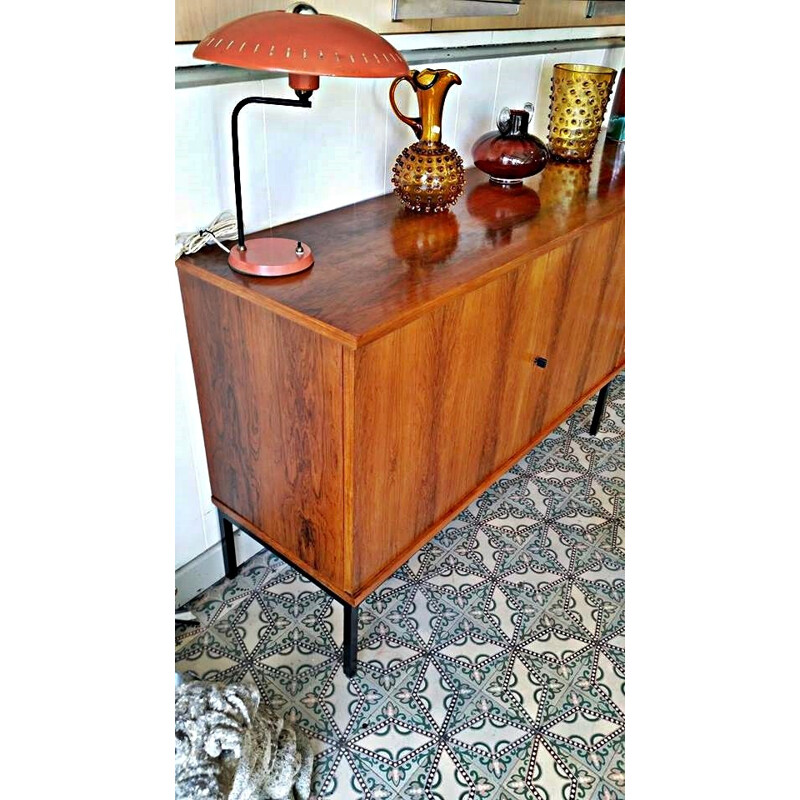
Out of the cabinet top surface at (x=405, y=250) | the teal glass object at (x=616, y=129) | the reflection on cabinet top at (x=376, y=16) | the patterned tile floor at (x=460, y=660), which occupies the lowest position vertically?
the patterned tile floor at (x=460, y=660)

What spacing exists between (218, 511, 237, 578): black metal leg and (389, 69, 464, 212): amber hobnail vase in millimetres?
795

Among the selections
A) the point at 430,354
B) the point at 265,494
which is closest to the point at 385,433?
the point at 430,354

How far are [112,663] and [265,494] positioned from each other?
0.97 m

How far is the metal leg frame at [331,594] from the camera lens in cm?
121

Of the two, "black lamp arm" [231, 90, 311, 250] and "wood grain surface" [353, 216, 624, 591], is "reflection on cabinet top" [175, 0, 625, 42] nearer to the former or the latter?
"black lamp arm" [231, 90, 311, 250]

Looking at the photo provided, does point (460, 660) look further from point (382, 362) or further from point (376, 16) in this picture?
point (376, 16)

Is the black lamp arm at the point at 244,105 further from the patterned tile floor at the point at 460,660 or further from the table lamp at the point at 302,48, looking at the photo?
the patterned tile floor at the point at 460,660

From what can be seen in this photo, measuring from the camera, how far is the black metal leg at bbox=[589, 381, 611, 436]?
6.66ft

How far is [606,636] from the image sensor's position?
4.75 ft

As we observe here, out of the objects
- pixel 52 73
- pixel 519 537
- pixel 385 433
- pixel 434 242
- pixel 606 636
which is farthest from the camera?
pixel 519 537

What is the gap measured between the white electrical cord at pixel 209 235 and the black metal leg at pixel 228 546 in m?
0.58

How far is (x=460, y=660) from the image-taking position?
1.36 m

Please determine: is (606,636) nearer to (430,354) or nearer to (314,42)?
(430,354)

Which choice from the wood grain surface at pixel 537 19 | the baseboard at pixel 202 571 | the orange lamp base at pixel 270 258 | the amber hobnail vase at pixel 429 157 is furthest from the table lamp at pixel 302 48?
the baseboard at pixel 202 571
